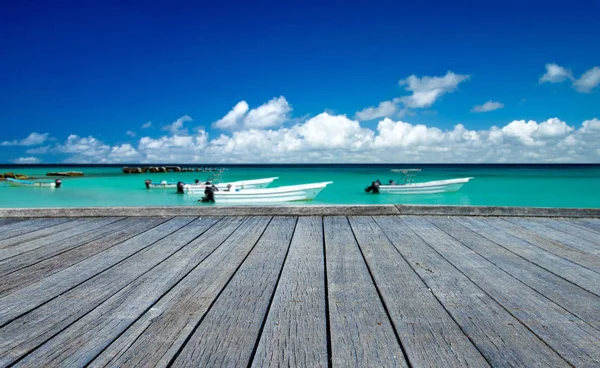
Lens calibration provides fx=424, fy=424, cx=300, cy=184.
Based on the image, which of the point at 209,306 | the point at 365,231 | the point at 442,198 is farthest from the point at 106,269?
the point at 442,198

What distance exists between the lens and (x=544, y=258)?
2.52 meters

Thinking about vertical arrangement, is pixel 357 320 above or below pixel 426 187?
above

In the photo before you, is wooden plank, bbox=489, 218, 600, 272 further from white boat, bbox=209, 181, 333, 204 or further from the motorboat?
the motorboat

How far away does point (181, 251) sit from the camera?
2.70 m

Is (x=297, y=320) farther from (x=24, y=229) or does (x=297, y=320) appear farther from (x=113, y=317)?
(x=24, y=229)

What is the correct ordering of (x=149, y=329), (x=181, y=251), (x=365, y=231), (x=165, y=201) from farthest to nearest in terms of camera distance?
(x=165, y=201), (x=365, y=231), (x=181, y=251), (x=149, y=329)

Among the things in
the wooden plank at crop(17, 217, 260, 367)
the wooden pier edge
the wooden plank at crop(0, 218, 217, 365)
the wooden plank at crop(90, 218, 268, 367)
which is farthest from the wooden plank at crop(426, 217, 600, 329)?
the wooden plank at crop(0, 218, 217, 365)

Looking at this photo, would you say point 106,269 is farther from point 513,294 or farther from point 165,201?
point 165,201

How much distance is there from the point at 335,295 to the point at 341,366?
0.61 meters

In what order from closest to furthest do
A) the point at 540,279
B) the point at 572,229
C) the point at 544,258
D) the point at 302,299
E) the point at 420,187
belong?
1. the point at 302,299
2. the point at 540,279
3. the point at 544,258
4. the point at 572,229
5. the point at 420,187

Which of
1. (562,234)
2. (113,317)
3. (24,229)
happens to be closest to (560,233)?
(562,234)

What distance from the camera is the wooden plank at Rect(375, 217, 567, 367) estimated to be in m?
1.30

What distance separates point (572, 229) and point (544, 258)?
3.94ft

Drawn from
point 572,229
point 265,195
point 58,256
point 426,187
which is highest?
point 58,256
